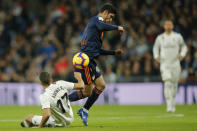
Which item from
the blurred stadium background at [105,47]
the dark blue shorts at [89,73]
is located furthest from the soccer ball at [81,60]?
the blurred stadium background at [105,47]

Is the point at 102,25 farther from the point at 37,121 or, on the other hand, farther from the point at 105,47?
the point at 105,47

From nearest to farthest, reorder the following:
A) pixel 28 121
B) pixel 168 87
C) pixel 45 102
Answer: pixel 45 102 → pixel 28 121 → pixel 168 87

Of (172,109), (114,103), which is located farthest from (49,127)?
(114,103)

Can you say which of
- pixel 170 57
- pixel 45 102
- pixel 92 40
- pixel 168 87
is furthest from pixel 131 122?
pixel 170 57

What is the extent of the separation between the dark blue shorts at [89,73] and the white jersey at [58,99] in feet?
3.81

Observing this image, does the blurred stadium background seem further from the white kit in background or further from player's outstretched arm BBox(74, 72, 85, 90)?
the white kit in background

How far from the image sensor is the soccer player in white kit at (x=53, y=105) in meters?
8.55

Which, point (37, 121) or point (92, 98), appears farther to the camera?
point (92, 98)

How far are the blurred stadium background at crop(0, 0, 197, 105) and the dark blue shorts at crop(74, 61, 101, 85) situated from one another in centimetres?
882

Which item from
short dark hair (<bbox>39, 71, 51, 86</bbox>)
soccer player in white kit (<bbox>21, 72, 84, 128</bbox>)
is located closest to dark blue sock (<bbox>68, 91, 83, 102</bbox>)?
soccer player in white kit (<bbox>21, 72, 84, 128</bbox>)

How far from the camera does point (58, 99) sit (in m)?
8.73

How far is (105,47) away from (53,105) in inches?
453

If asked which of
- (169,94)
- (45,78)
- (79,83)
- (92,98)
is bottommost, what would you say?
(169,94)

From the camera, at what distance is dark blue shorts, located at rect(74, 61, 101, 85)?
10047 millimetres
